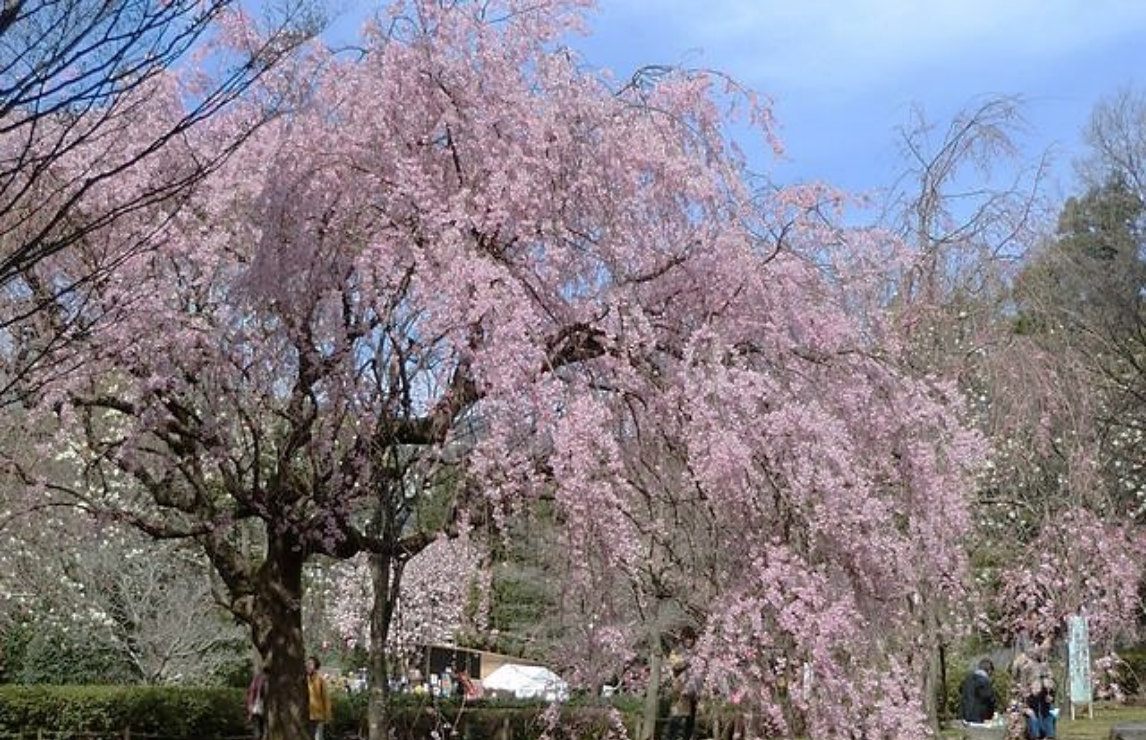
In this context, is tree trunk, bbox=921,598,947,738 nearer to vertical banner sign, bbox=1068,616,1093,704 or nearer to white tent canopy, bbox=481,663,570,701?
vertical banner sign, bbox=1068,616,1093,704

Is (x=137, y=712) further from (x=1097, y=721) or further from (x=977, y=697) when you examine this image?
(x=1097, y=721)

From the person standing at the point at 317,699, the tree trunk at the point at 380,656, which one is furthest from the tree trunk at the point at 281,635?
the person standing at the point at 317,699

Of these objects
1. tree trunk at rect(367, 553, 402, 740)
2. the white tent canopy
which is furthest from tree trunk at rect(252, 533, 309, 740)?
the white tent canopy

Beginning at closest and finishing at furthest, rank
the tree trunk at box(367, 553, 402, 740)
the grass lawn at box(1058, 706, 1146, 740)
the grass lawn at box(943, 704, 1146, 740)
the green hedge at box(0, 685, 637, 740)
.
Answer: the tree trunk at box(367, 553, 402, 740) < the green hedge at box(0, 685, 637, 740) < the grass lawn at box(943, 704, 1146, 740) < the grass lawn at box(1058, 706, 1146, 740)

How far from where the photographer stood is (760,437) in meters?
7.88

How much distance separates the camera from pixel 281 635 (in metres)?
9.91

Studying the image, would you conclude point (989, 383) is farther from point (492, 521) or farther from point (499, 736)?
point (499, 736)

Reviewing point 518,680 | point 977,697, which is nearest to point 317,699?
point 977,697

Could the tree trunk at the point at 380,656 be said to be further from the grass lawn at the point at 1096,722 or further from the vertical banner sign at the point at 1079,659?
the vertical banner sign at the point at 1079,659

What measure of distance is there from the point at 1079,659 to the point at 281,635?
13.0 meters

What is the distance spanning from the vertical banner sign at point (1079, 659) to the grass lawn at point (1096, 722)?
38 centimetres

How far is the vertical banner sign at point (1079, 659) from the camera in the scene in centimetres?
1744

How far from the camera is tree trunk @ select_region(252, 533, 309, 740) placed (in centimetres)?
982

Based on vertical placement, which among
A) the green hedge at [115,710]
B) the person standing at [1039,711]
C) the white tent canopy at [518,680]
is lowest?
the green hedge at [115,710]
